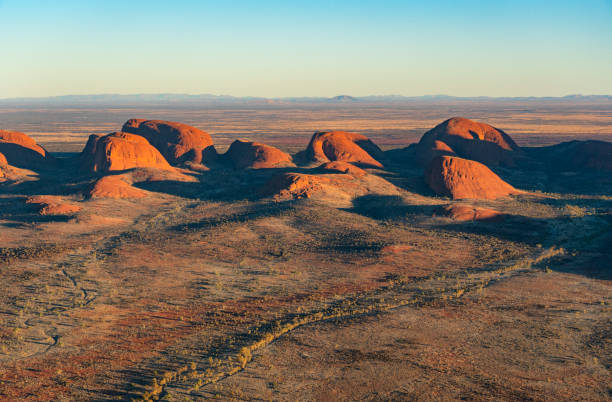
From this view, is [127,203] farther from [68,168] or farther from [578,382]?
[578,382]

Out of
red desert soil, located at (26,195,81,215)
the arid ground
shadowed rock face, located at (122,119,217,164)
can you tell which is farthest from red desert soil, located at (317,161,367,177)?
red desert soil, located at (26,195,81,215)

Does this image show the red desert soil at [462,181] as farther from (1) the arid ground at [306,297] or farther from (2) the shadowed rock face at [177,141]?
(2) the shadowed rock face at [177,141]

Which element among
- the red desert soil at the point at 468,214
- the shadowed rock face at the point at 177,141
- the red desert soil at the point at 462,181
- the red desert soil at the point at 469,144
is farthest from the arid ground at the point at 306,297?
the red desert soil at the point at 469,144

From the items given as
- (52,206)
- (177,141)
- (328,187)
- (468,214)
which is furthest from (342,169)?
(177,141)

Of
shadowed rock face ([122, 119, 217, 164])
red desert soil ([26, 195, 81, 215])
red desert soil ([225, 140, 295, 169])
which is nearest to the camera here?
red desert soil ([26, 195, 81, 215])

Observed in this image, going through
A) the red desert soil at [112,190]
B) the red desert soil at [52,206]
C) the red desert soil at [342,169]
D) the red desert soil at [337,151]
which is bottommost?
the red desert soil at [52,206]

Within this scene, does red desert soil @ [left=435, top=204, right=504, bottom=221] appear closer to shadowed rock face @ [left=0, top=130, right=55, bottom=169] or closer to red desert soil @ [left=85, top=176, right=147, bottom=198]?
red desert soil @ [left=85, top=176, right=147, bottom=198]
